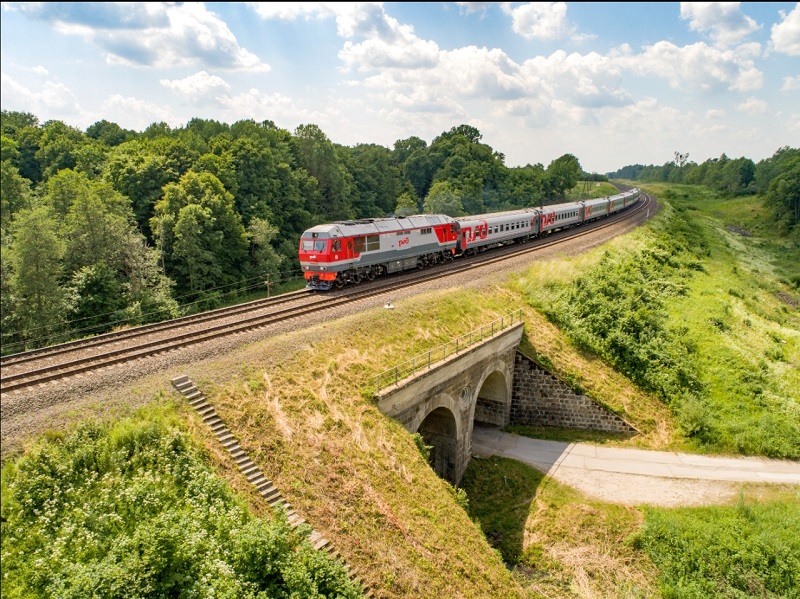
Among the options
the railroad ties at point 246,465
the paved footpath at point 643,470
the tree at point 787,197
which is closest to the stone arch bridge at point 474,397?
the paved footpath at point 643,470

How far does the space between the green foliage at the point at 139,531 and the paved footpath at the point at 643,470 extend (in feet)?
48.6

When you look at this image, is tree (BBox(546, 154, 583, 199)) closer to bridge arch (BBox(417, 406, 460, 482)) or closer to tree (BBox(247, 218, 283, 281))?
tree (BBox(247, 218, 283, 281))

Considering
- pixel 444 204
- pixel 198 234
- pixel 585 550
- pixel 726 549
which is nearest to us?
pixel 726 549

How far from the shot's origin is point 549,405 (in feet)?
93.1

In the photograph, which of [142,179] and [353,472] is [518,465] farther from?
[142,179]

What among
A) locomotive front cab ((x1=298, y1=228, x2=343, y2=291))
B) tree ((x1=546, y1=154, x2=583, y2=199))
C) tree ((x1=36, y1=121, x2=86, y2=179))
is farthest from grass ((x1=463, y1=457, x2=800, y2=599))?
tree ((x1=546, y1=154, x2=583, y2=199))

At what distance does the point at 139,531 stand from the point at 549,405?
2257cm

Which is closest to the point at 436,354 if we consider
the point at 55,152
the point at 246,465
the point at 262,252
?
the point at 246,465

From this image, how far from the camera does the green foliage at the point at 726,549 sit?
17.7 m

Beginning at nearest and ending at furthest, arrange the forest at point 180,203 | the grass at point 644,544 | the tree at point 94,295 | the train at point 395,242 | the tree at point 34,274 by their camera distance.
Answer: the tree at point 34,274
the grass at point 644,544
the forest at point 180,203
the tree at point 94,295
the train at point 395,242

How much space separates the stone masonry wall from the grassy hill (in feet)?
2.24

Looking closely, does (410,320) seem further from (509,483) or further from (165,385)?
(165,385)

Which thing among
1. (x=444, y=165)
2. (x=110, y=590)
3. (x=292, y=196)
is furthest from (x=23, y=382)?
(x=444, y=165)

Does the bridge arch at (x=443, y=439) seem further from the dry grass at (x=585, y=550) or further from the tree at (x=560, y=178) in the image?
the tree at (x=560, y=178)
